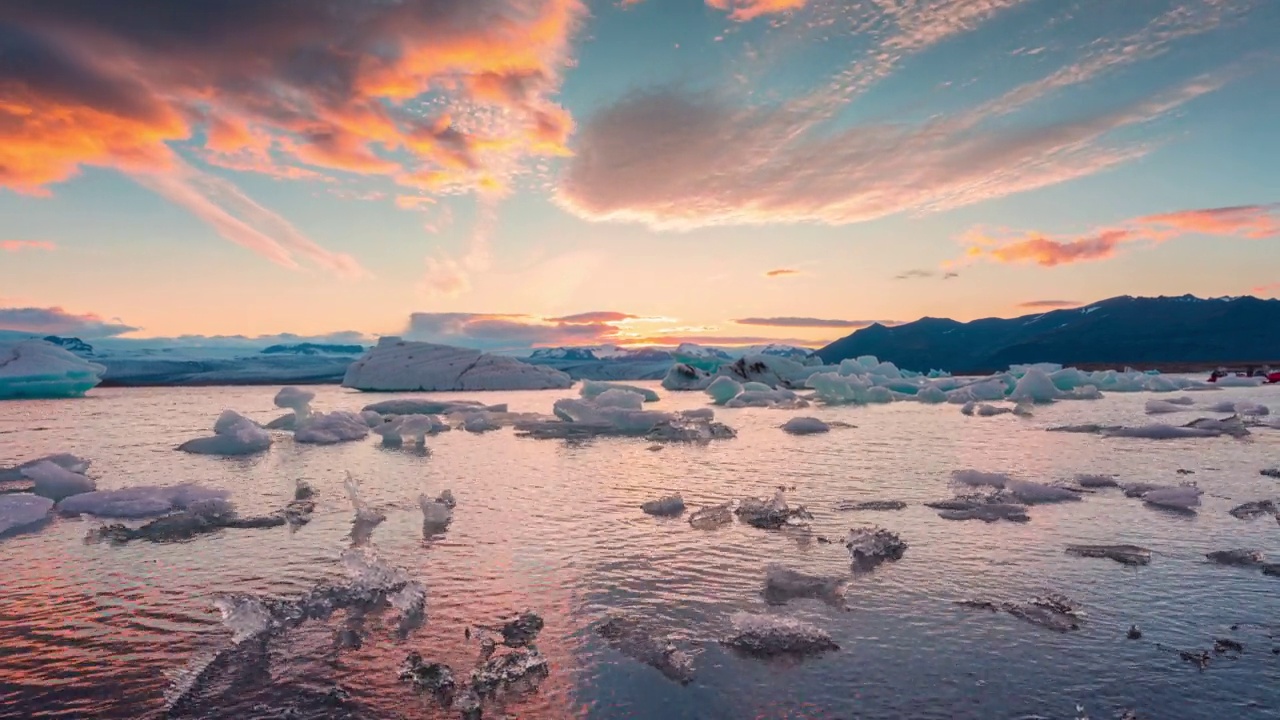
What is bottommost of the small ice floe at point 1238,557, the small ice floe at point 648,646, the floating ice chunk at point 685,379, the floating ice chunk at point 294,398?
the floating ice chunk at point 685,379

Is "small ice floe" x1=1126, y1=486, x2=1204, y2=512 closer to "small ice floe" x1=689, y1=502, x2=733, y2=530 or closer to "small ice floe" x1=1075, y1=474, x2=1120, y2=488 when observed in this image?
"small ice floe" x1=1075, y1=474, x2=1120, y2=488

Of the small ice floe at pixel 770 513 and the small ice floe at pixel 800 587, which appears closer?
the small ice floe at pixel 800 587

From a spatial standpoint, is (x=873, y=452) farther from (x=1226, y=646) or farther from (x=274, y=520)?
(x=274, y=520)

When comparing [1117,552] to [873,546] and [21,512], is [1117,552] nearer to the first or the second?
[873,546]

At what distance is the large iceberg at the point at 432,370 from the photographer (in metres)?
63.3

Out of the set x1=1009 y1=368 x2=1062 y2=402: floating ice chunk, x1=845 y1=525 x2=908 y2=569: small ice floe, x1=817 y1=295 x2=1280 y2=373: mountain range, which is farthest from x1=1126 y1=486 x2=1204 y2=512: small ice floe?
x1=817 y1=295 x2=1280 y2=373: mountain range

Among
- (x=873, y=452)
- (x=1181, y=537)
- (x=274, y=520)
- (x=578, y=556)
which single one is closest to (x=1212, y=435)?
(x=873, y=452)

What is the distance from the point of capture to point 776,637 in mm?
5043

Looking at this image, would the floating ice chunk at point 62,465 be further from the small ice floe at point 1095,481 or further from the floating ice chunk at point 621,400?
the small ice floe at point 1095,481

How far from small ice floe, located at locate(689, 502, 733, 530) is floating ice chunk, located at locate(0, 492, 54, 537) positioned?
29.8ft

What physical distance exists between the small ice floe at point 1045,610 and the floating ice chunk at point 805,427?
15.7 metres

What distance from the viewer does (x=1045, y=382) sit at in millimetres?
35906

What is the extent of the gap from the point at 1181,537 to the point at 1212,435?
1379 cm

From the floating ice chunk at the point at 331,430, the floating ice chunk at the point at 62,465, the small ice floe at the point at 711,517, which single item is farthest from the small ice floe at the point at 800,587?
→ the floating ice chunk at the point at 331,430
